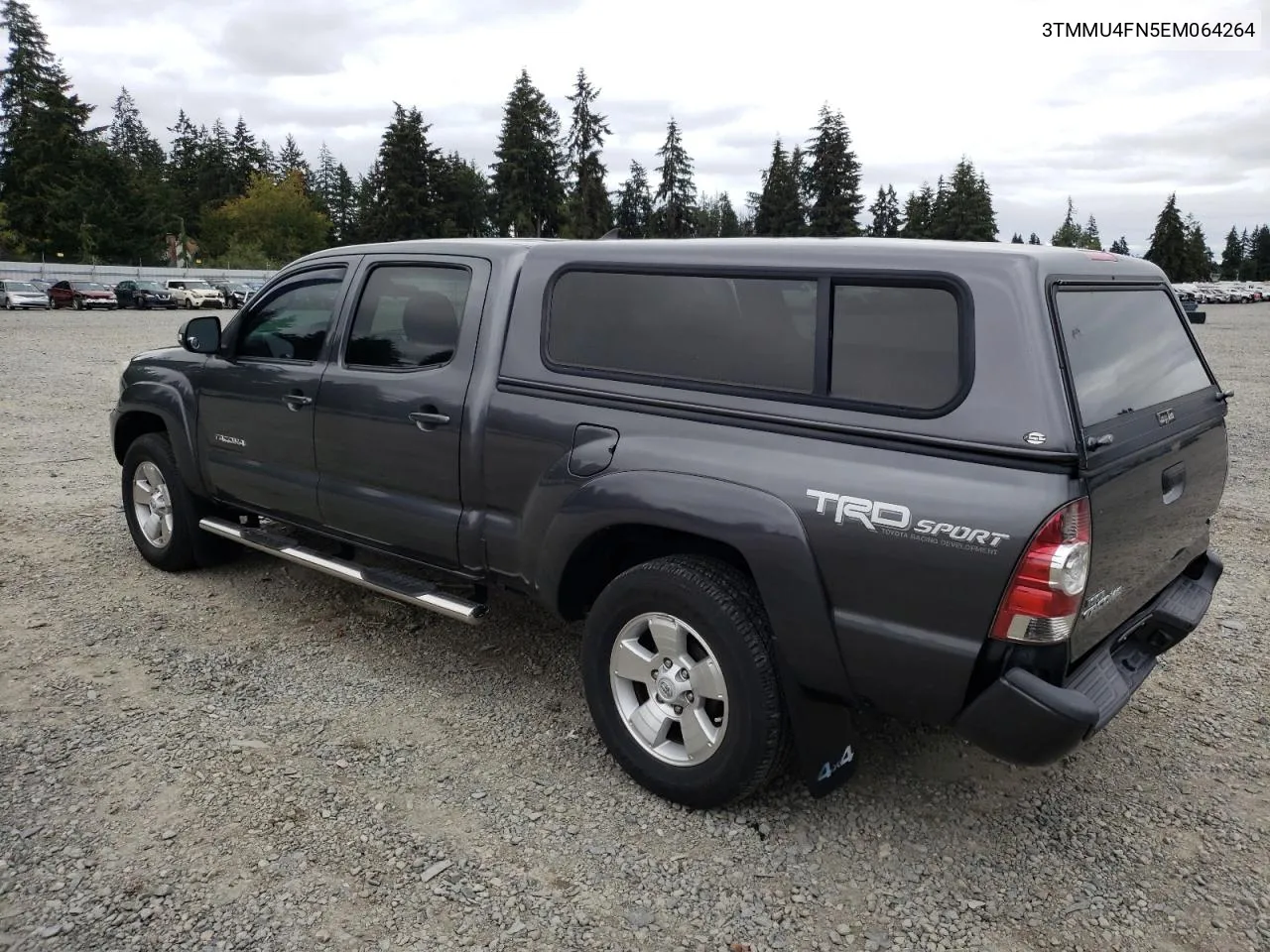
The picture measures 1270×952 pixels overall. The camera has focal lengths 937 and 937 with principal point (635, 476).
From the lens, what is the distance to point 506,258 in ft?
12.5

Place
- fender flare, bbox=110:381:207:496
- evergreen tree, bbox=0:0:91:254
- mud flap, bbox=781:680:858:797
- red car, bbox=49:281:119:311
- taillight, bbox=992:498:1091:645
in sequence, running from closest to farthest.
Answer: taillight, bbox=992:498:1091:645
mud flap, bbox=781:680:858:797
fender flare, bbox=110:381:207:496
red car, bbox=49:281:119:311
evergreen tree, bbox=0:0:91:254

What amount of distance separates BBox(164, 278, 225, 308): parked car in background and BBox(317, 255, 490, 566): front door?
42511 mm

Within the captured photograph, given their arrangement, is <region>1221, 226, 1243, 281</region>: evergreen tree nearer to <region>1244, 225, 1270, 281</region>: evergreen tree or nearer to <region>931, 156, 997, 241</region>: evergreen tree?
<region>1244, 225, 1270, 281</region>: evergreen tree

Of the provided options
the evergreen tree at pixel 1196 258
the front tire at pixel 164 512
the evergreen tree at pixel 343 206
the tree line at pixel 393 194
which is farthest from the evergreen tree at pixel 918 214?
the front tire at pixel 164 512

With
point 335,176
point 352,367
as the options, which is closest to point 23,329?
point 352,367

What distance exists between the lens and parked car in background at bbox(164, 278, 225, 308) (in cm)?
4203

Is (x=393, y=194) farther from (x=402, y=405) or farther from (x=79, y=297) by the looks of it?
(x=402, y=405)

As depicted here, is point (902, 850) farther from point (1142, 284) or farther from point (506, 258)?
point (506, 258)

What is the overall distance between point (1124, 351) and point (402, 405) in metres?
2.73

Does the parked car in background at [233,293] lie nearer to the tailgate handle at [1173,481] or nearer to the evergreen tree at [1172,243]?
the tailgate handle at [1173,481]

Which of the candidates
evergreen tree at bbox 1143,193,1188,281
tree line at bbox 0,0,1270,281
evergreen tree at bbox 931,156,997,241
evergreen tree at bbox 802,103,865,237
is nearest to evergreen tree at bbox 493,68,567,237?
tree line at bbox 0,0,1270,281

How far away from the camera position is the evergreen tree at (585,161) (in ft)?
246

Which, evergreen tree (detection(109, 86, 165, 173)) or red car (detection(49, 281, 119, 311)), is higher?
evergreen tree (detection(109, 86, 165, 173))

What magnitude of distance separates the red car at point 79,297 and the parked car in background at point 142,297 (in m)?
1.37
